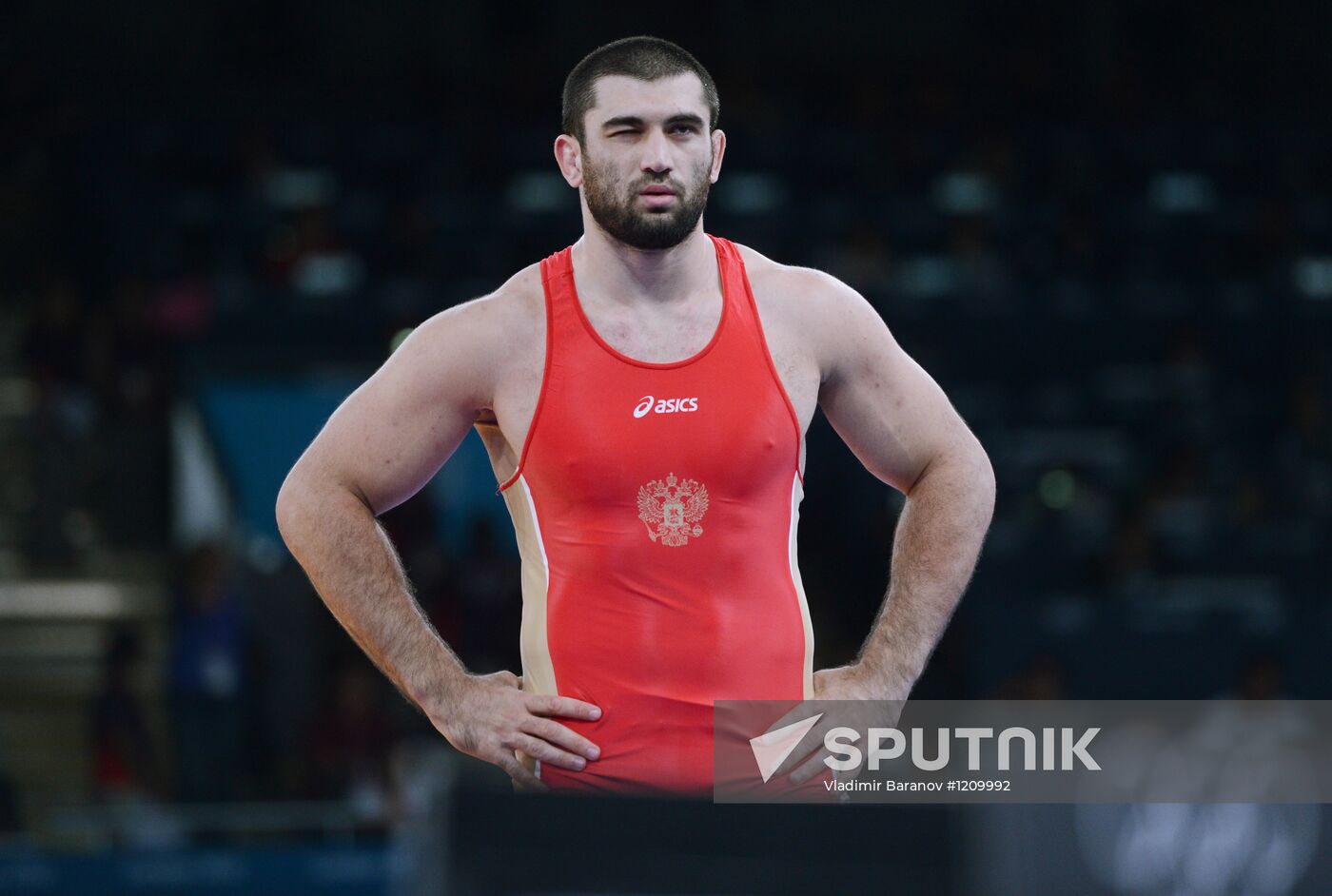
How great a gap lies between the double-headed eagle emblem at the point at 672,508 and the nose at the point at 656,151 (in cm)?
56

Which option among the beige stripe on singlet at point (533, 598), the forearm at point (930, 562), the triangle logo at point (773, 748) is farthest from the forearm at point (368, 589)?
the forearm at point (930, 562)

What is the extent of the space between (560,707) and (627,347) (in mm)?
673

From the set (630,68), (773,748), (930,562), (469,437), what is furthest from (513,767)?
(469,437)

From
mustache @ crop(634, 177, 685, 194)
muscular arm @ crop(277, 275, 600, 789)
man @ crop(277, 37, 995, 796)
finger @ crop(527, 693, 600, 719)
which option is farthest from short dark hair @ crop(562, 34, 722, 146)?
finger @ crop(527, 693, 600, 719)

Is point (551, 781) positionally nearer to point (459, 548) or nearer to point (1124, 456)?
point (459, 548)

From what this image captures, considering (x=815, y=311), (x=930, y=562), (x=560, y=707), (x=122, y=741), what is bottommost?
(x=560, y=707)

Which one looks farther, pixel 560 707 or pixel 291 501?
pixel 291 501

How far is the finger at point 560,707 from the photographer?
3.10m

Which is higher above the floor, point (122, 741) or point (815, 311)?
point (815, 311)

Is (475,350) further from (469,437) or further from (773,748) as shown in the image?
(469,437)

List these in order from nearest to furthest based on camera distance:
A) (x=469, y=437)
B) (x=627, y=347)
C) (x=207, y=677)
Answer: (x=627, y=347), (x=207, y=677), (x=469, y=437)

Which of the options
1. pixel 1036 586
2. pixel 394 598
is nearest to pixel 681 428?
pixel 394 598

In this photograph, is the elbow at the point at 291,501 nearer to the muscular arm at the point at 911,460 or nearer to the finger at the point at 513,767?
the finger at the point at 513,767

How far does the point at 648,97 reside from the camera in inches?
123
